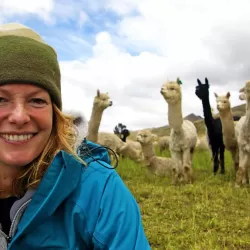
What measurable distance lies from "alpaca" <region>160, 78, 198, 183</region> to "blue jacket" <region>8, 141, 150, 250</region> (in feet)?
21.3

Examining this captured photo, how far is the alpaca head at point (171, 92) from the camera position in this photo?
815cm

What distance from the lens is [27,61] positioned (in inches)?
71.6

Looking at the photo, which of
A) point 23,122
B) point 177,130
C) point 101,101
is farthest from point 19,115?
point 101,101

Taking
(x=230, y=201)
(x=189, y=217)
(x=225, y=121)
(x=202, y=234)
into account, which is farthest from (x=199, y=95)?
(x=202, y=234)

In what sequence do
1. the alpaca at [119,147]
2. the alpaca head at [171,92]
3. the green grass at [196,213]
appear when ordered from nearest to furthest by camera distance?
the green grass at [196,213]
the alpaca head at [171,92]
the alpaca at [119,147]

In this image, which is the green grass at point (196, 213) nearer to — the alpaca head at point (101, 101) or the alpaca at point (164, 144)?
the alpaca head at point (101, 101)

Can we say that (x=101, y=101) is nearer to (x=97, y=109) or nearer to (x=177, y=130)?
(x=97, y=109)

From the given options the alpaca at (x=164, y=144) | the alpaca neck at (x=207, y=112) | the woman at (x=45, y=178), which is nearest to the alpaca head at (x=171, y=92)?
the alpaca neck at (x=207, y=112)

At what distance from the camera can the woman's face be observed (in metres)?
1.79

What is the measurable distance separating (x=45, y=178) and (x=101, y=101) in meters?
7.66

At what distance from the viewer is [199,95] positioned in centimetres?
942

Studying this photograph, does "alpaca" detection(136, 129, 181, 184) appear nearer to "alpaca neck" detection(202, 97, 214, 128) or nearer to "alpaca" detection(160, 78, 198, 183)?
"alpaca" detection(160, 78, 198, 183)

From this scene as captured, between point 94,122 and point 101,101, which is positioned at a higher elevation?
point 101,101

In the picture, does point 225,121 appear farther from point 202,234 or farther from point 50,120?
point 50,120
